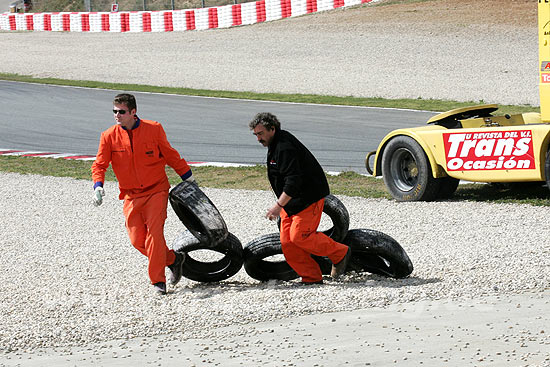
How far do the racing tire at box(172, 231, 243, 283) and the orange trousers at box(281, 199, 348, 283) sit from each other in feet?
2.03

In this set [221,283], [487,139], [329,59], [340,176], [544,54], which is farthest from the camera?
[329,59]

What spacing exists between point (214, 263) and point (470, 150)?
4290 mm

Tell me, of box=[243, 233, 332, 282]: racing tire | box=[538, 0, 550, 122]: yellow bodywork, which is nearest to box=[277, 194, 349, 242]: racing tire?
box=[243, 233, 332, 282]: racing tire

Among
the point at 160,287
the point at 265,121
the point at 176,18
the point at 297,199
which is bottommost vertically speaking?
the point at 160,287

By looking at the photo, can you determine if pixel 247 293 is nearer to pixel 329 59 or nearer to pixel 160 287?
pixel 160 287

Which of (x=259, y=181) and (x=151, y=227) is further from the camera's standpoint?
(x=259, y=181)

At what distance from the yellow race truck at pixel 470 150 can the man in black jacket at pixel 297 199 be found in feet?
12.4

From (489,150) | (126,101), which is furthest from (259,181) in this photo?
(126,101)

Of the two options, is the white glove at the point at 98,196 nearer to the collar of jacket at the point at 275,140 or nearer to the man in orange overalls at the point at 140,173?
the man in orange overalls at the point at 140,173

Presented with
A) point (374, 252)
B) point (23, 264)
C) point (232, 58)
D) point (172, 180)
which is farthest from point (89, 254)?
point (232, 58)

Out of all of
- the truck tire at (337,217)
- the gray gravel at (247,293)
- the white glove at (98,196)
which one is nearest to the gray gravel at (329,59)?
the gray gravel at (247,293)

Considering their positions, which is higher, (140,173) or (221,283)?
(140,173)

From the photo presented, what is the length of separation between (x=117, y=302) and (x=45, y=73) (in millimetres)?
27034

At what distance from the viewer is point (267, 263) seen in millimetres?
8359
